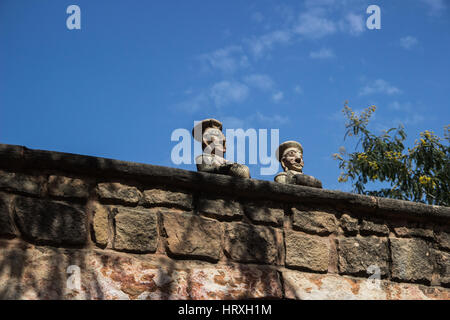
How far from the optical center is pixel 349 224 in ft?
13.0

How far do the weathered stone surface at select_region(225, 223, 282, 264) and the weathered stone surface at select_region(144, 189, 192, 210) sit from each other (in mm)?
301

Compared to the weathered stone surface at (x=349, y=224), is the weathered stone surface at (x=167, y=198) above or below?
above

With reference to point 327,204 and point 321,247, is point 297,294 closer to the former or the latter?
point 321,247

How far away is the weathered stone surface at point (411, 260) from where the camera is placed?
3932mm

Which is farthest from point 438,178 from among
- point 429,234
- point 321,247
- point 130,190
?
point 130,190

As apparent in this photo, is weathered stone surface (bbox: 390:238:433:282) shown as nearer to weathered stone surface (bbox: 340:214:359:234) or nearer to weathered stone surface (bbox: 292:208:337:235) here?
weathered stone surface (bbox: 340:214:359:234)

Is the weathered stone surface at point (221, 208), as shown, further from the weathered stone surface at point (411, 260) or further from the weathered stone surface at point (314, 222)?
the weathered stone surface at point (411, 260)

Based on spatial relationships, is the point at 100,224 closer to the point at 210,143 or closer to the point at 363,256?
the point at 210,143

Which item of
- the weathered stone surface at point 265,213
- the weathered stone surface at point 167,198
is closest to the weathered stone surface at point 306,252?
the weathered stone surface at point 265,213

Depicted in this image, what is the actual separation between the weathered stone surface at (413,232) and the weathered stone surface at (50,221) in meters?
2.15

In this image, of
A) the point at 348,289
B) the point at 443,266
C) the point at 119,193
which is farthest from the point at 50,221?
the point at 443,266

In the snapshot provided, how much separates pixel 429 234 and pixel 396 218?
0.28 meters

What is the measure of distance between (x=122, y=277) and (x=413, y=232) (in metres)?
2.08

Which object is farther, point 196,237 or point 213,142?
point 213,142
